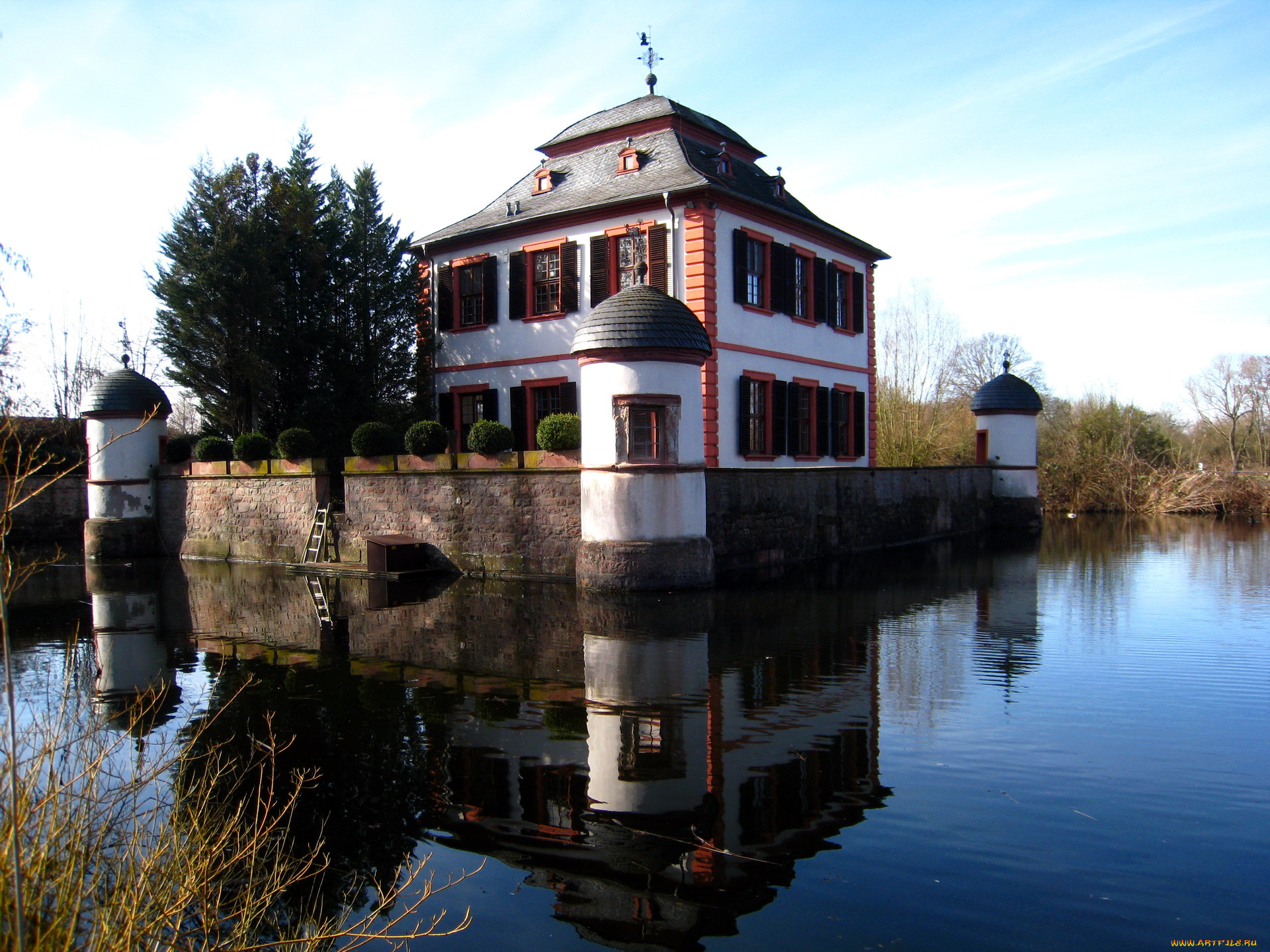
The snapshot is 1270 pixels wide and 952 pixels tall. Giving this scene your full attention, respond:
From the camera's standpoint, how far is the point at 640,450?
1488cm

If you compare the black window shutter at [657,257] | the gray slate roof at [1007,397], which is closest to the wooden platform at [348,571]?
the black window shutter at [657,257]

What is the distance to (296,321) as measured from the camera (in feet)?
74.3

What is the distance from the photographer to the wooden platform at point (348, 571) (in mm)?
17453

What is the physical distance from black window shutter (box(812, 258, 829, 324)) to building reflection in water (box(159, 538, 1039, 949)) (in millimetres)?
10311

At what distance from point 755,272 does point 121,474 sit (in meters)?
Result: 15.2

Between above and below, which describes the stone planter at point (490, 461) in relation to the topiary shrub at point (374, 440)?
below

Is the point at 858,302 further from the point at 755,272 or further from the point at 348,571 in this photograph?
the point at 348,571

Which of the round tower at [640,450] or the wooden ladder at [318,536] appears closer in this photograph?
the round tower at [640,450]

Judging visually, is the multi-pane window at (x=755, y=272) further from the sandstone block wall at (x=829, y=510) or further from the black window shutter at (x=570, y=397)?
the black window shutter at (x=570, y=397)

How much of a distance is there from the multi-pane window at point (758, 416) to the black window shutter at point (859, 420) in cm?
435

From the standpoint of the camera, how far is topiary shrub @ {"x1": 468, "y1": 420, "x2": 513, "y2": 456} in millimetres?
16984

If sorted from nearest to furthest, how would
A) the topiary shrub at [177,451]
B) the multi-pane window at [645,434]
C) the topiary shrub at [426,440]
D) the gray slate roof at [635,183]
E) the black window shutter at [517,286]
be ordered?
the multi-pane window at [645,434] → the topiary shrub at [426,440] → the gray slate roof at [635,183] → the black window shutter at [517,286] → the topiary shrub at [177,451]

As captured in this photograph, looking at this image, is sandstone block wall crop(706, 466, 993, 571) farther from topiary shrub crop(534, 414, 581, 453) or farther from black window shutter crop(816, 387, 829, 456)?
topiary shrub crop(534, 414, 581, 453)

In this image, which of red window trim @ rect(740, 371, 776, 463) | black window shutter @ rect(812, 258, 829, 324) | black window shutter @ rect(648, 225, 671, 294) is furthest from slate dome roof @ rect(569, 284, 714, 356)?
black window shutter @ rect(812, 258, 829, 324)
